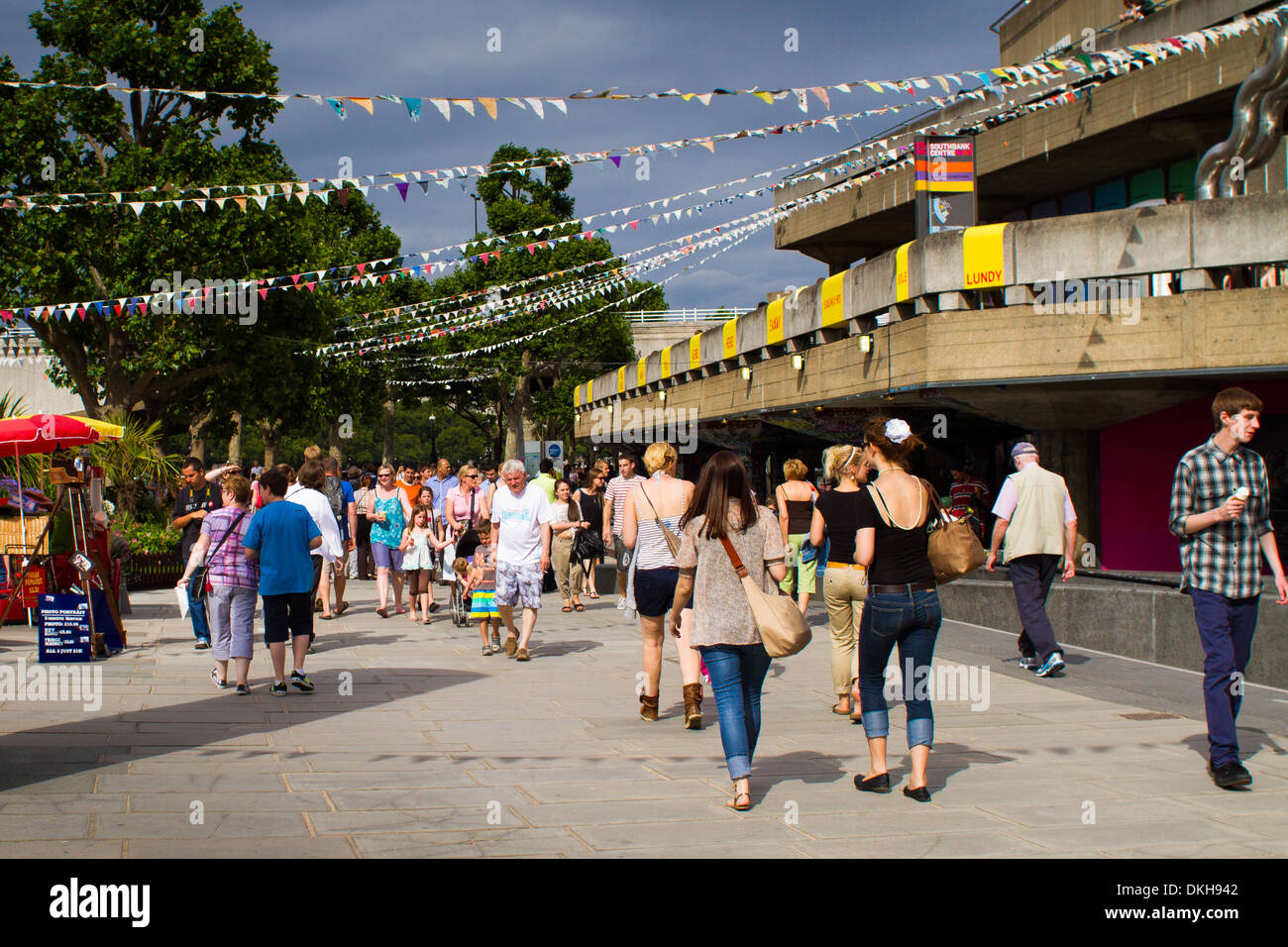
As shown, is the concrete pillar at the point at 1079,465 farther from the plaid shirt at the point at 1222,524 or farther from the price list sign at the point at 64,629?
the price list sign at the point at 64,629

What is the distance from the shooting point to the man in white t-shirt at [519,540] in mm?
10922

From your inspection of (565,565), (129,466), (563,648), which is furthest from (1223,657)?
(129,466)

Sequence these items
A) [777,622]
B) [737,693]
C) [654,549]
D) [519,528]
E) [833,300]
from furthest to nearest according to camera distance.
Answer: [833,300] → [519,528] → [654,549] → [737,693] → [777,622]

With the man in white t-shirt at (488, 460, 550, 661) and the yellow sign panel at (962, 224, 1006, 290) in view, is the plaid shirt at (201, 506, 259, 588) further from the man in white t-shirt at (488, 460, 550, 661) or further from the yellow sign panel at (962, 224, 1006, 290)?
the yellow sign panel at (962, 224, 1006, 290)

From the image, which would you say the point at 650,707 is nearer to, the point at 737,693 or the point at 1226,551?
the point at 737,693

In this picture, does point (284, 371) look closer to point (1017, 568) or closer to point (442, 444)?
point (1017, 568)

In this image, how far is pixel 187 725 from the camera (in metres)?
7.83

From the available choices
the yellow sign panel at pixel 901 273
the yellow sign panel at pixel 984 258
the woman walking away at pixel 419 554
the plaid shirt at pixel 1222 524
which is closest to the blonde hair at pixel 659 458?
the plaid shirt at pixel 1222 524

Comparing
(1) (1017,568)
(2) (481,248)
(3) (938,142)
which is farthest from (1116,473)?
(2) (481,248)

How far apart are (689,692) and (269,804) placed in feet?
9.57

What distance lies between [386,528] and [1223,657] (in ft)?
32.6

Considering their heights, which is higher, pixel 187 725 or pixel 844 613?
pixel 844 613

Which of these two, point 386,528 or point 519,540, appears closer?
point 519,540

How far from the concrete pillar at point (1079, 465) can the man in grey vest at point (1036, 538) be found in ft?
32.8
